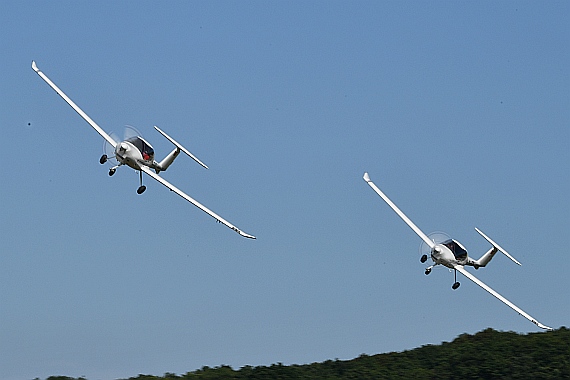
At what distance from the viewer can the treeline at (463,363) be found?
8169 centimetres

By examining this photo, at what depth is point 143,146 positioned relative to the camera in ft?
219

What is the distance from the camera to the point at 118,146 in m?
65.6

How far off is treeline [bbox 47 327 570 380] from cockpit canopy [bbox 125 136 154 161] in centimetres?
1727

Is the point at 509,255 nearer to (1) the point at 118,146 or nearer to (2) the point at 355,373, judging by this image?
(2) the point at 355,373

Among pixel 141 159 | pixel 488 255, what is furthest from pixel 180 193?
pixel 488 255

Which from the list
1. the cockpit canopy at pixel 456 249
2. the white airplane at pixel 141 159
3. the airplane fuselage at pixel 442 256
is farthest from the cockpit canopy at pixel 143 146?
the cockpit canopy at pixel 456 249

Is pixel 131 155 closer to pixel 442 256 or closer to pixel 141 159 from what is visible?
pixel 141 159

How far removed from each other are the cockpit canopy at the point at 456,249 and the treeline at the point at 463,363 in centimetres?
1190

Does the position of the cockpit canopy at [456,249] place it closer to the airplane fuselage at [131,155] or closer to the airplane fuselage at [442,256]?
the airplane fuselage at [442,256]

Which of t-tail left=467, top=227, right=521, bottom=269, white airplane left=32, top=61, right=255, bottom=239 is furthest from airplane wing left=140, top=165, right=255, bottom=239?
t-tail left=467, top=227, right=521, bottom=269

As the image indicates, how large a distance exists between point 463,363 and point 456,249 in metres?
14.5

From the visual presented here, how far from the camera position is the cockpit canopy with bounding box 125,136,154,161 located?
66394mm

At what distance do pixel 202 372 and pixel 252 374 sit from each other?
3451 millimetres

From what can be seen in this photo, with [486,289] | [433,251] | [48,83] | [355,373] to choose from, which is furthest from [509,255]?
[48,83]
